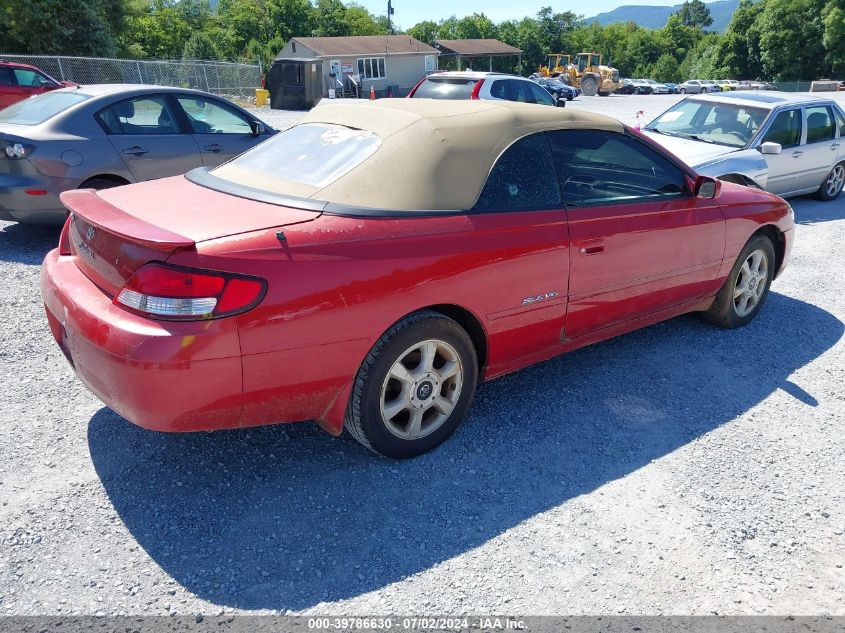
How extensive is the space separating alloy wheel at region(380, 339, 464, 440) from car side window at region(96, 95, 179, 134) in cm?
488

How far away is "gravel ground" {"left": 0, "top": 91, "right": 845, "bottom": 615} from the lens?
8.29ft

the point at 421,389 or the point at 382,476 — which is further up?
the point at 421,389

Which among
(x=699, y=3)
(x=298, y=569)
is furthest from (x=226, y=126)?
(x=699, y=3)

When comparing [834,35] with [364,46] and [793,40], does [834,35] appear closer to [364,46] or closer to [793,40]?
[793,40]

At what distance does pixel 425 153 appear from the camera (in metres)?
3.29

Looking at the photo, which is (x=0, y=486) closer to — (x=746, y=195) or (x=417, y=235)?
(x=417, y=235)

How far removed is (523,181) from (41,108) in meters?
5.43

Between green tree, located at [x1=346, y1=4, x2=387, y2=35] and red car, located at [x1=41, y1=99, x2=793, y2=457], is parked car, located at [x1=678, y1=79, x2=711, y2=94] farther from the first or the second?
red car, located at [x1=41, y1=99, x2=793, y2=457]

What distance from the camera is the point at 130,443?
336cm

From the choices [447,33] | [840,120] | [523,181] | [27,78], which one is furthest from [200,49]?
[523,181]

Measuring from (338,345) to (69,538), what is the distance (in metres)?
1.31

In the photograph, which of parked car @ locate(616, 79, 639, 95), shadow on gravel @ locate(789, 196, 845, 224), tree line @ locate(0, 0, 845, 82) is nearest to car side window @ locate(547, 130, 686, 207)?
shadow on gravel @ locate(789, 196, 845, 224)

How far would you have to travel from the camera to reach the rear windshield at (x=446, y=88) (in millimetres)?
12086

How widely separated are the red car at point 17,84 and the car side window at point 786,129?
48.9 feet
